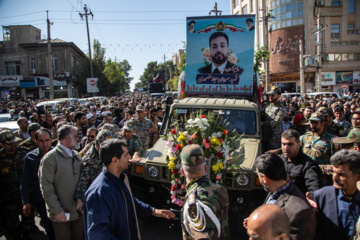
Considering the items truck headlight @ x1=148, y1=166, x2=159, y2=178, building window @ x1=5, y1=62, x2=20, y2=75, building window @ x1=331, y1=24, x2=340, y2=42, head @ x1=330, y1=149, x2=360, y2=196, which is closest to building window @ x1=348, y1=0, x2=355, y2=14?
building window @ x1=331, y1=24, x2=340, y2=42

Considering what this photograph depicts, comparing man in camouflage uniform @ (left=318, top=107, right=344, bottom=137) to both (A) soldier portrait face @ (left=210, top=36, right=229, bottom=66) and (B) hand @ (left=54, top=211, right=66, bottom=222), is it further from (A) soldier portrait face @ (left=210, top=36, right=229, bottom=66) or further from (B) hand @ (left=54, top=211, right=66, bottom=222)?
(B) hand @ (left=54, top=211, right=66, bottom=222)

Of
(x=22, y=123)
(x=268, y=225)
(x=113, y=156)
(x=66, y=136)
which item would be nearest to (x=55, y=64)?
(x=22, y=123)

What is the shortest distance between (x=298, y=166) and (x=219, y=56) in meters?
4.42

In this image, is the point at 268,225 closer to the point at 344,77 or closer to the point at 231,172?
the point at 231,172

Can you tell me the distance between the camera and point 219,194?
2379 mm

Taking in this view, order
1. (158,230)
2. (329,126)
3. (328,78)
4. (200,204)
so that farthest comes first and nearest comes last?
(328,78) < (329,126) < (158,230) < (200,204)

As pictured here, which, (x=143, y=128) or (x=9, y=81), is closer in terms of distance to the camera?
(x=143, y=128)

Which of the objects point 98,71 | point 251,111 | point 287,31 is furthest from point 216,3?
point 251,111

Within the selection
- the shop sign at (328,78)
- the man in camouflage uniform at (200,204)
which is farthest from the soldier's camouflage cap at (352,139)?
the shop sign at (328,78)

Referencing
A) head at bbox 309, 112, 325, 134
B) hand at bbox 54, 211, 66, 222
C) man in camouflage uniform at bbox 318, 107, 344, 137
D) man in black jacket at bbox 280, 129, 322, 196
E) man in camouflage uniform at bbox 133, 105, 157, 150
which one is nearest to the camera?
man in black jacket at bbox 280, 129, 322, 196

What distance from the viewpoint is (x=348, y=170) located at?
2467 millimetres

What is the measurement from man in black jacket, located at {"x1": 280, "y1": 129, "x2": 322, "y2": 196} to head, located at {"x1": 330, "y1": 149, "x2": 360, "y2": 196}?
0.68 meters

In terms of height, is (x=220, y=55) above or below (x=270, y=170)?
above

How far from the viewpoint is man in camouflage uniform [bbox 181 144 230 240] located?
7.09 feet
